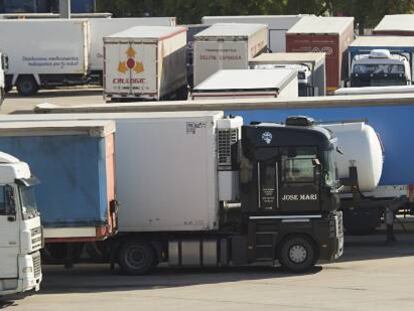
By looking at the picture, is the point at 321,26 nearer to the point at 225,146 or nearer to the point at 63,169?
the point at 225,146

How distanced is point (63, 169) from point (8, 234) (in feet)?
7.01

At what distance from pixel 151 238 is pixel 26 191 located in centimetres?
348

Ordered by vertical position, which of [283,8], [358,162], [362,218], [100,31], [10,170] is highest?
[283,8]

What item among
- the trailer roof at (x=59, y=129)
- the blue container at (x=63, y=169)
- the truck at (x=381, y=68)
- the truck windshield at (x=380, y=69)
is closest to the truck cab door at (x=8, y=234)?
the blue container at (x=63, y=169)

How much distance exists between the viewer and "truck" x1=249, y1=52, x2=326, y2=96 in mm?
40281

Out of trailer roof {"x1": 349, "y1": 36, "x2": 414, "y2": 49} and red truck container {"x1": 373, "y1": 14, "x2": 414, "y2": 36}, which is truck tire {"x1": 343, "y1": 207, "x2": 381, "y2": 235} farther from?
red truck container {"x1": 373, "y1": 14, "x2": 414, "y2": 36}

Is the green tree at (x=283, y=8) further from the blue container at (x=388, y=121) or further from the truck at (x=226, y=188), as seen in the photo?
the truck at (x=226, y=188)

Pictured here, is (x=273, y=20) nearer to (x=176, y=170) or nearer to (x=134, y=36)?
(x=134, y=36)

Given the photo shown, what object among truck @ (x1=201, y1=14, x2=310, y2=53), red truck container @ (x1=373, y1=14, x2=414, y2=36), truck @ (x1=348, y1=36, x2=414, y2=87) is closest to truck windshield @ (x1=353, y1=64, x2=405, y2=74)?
truck @ (x1=348, y1=36, x2=414, y2=87)

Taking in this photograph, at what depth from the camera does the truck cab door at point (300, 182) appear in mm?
22375

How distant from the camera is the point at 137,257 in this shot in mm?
22766

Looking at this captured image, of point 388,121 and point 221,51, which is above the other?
point 221,51

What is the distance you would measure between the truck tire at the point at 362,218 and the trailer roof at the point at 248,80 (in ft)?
16.4

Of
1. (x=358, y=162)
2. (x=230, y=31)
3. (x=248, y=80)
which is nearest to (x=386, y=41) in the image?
(x=230, y=31)
